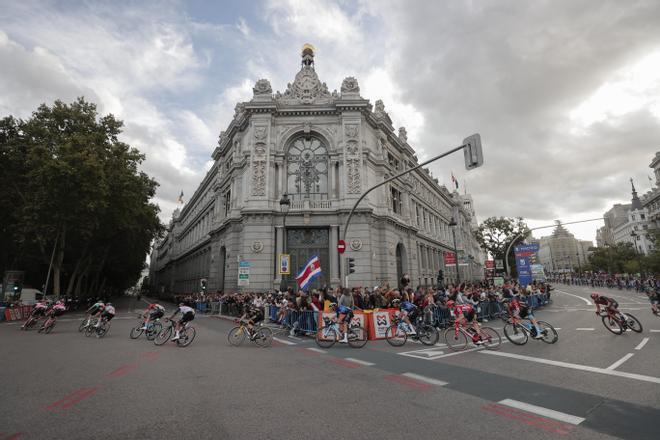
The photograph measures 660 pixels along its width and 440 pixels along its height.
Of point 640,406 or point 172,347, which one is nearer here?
point 640,406

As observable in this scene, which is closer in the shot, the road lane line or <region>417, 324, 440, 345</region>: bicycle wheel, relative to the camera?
the road lane line

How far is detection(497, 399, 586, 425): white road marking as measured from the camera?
14.7 feet

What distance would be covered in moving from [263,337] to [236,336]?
1.09 meters

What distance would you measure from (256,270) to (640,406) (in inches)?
895

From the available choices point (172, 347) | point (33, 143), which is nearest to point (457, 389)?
point (172, 347)

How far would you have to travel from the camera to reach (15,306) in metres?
21.7

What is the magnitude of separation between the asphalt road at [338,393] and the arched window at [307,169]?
60.9 feet

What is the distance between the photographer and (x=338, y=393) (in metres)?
5.87

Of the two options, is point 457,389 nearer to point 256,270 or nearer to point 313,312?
point 313,312

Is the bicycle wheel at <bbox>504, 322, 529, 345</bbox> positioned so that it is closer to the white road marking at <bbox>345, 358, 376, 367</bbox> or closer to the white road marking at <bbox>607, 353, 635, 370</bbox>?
the white road marking at <bbox>607, 353, 635, 370</bbox>

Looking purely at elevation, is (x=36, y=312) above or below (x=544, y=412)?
above

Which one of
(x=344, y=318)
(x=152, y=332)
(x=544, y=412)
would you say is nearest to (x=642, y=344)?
(x=544, y=412)

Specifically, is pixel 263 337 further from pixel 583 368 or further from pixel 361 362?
pixel 583 368

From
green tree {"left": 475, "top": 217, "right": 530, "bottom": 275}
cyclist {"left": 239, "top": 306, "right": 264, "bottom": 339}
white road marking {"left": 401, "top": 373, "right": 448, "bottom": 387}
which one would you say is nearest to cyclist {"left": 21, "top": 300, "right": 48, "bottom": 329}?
cyclist {"left": 239, "top": 306, "right": 264, "bottom": 339}
